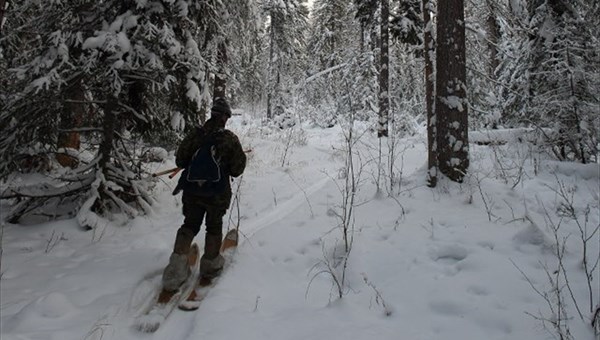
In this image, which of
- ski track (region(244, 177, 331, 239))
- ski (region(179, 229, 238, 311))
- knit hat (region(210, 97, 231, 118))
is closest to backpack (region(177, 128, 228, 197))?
knit hat (region(210, 97, 231, 118))

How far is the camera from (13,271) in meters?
4.70

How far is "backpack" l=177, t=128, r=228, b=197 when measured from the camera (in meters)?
4.66

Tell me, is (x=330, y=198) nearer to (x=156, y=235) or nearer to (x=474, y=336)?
(x=156, y=235)

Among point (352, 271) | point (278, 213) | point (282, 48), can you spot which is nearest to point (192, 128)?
point (278, 213)

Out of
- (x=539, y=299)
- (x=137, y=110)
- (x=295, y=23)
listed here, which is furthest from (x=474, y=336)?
(x=295, y=23)

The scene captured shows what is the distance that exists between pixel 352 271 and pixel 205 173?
2067mm

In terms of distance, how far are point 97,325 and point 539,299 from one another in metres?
4.08

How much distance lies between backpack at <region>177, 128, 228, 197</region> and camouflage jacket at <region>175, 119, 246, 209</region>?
6 cm

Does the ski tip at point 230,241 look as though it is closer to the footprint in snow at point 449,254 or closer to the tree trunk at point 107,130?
the tree trunk at point 107,130

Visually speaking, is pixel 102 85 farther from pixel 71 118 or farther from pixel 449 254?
pixel 449 254

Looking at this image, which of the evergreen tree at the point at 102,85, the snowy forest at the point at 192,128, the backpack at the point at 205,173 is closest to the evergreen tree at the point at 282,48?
the snowy forest at the point at 192,128

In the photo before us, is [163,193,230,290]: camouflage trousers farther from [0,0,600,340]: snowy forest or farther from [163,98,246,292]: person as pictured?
[0,0,600,340]: snowy forest

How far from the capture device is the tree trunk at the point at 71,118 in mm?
6082

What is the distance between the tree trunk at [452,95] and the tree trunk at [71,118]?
5690 mm
